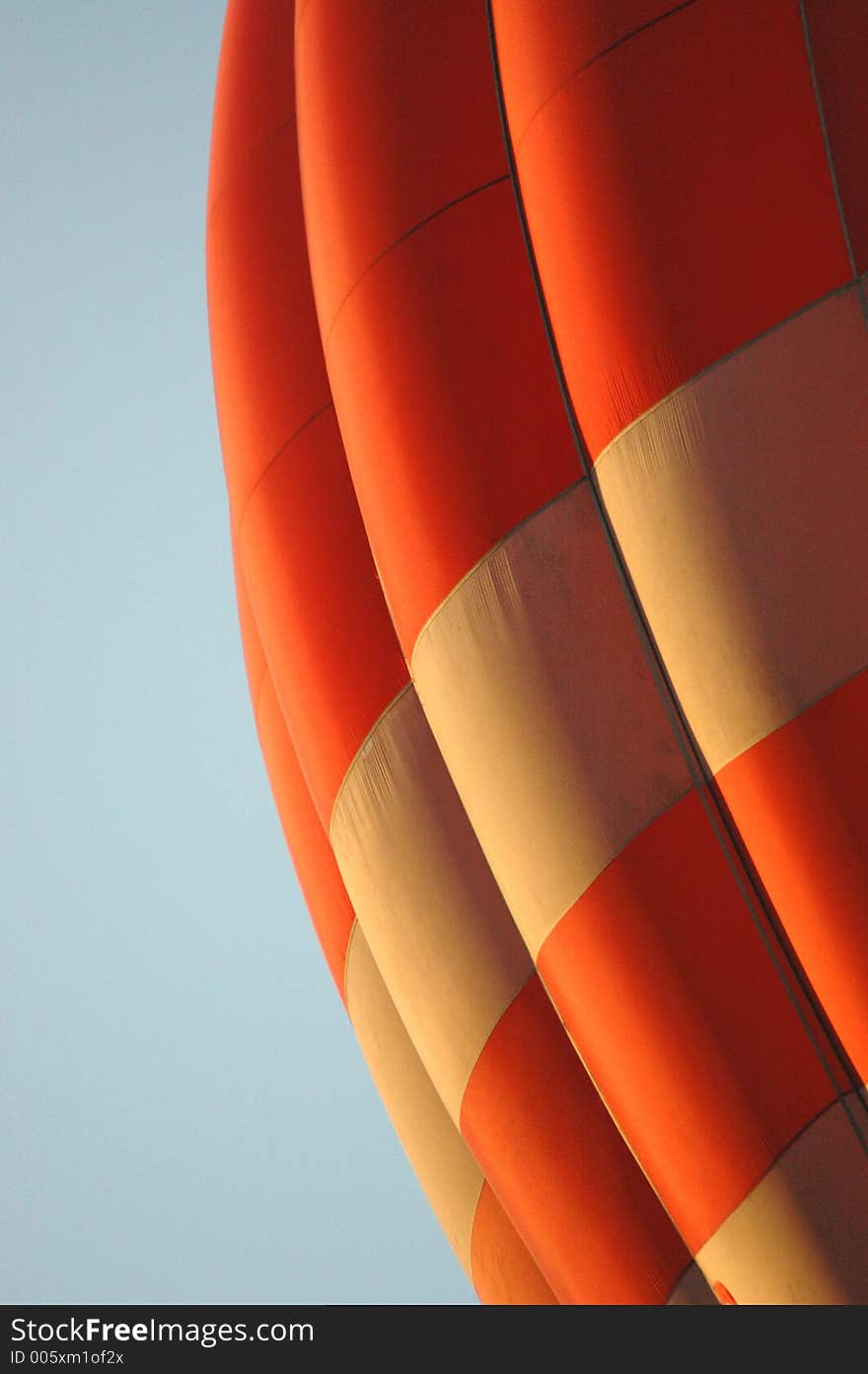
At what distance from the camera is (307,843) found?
3.80 metres

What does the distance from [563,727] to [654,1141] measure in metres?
0.69

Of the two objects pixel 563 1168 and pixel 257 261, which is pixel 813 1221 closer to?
pixel 563 1168

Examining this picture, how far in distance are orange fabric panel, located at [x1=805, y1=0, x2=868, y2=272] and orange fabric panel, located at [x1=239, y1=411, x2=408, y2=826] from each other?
118 centimetres

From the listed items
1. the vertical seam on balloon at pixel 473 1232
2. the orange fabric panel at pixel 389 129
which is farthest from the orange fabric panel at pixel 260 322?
the vertical seam on balloon at pixel 473 1232

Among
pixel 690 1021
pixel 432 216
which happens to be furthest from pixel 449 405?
pixel 690 1021

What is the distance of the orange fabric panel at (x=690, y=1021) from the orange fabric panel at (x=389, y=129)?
3.85 ft

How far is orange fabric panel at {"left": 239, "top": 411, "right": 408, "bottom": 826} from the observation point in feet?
9.86

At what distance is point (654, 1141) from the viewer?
2.50 meters

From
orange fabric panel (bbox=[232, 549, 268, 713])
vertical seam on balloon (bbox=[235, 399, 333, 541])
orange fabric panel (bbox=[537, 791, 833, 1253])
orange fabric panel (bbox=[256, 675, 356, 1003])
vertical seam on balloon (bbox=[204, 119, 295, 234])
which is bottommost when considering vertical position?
orange fabric panel (bbox=[537, 791, 833, 1253])

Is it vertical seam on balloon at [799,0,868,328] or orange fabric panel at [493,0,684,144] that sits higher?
orange fabric panel at [493,0,684,144]

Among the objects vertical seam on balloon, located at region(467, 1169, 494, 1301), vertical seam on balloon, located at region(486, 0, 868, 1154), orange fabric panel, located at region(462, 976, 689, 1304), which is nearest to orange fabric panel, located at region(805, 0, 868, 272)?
vertical seam on balloon, located at region(486, 0, 868, 1154)

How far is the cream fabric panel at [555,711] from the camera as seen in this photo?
8.16 feet

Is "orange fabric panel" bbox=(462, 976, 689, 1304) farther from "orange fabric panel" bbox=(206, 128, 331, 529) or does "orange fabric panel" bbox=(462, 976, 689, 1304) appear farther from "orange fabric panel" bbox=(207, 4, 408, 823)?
"orange fabric panel" bbox=(206, 128, 331, 529)
